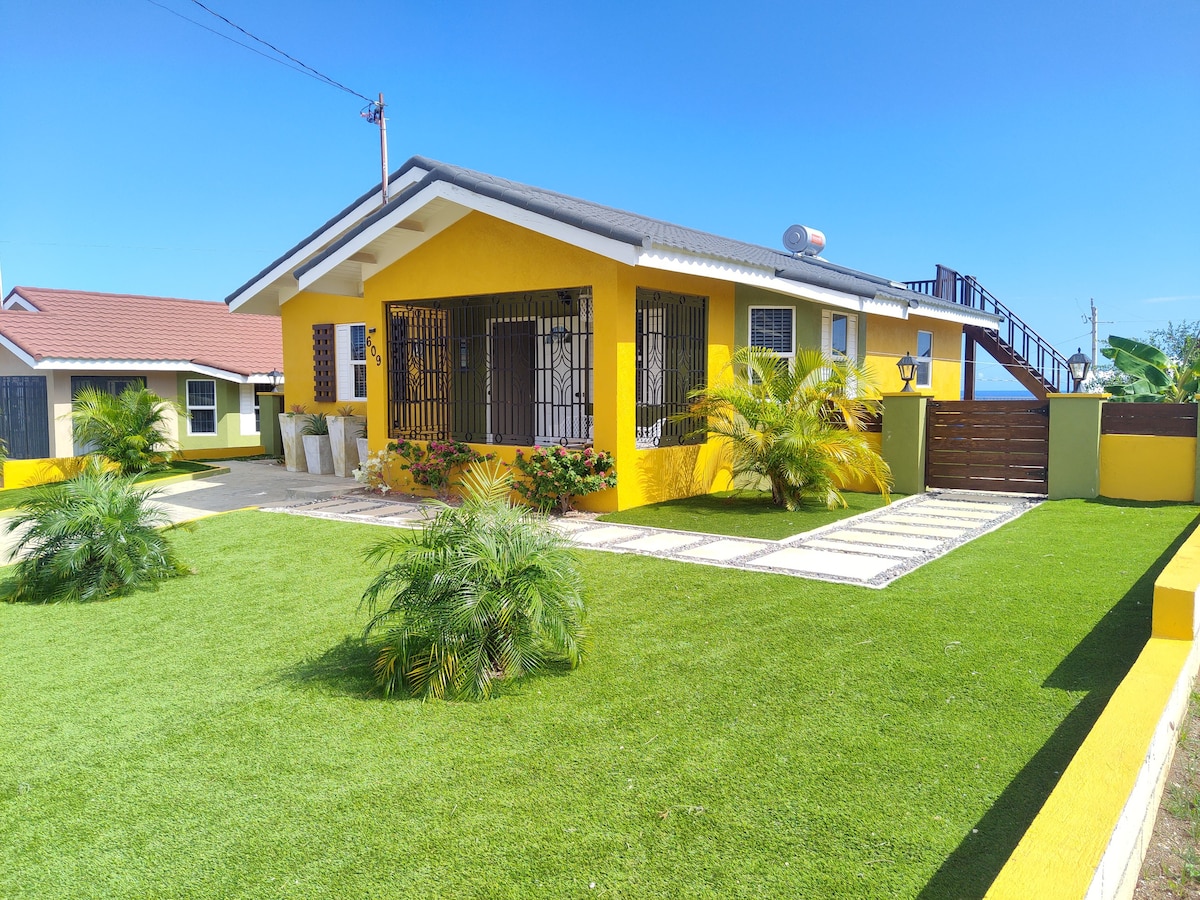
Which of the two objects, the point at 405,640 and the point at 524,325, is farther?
the point at 524,325

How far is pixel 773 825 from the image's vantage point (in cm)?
286

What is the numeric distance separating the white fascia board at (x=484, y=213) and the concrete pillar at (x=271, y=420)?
6.55m

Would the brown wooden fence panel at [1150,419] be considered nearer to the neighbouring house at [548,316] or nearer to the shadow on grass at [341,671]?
the neighbouring house at [548,316]

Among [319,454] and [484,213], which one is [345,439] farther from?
[484,213]

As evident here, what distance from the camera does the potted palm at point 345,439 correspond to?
548 inches

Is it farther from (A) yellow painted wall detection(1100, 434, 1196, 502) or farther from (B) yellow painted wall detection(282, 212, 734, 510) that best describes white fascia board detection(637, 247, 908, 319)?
(A) yellow painted wall detection(1100, 434, 1196, 502)

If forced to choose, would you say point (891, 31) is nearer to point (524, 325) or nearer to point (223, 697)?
point (524, 325)

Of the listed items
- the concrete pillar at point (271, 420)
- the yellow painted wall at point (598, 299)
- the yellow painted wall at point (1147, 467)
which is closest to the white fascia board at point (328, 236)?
the yellow painted wall at point (598, 299)

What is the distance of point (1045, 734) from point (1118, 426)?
8214 millimetres

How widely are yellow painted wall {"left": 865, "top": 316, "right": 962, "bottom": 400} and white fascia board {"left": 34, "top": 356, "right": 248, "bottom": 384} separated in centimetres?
1416

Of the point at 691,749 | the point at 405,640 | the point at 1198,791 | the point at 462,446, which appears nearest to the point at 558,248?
the point at 462,446

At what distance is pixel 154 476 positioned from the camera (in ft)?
48.5

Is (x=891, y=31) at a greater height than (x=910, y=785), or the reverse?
(x=891, y=31)

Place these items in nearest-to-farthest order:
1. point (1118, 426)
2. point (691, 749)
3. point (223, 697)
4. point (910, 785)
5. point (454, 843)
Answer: point (454, 843) < point (910, 785) < point (691, 749) < point (223, 697) < point (1118, 426)
